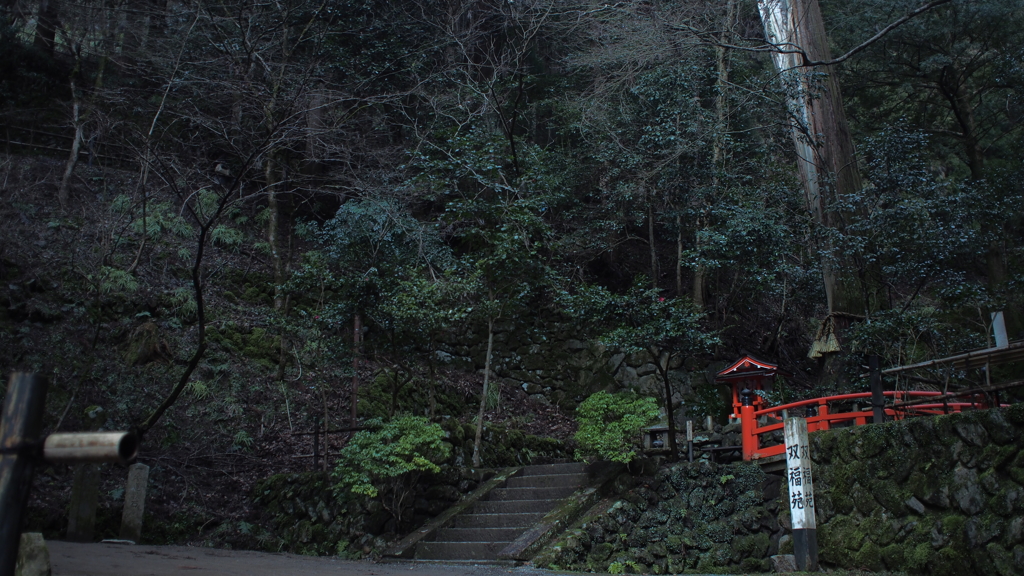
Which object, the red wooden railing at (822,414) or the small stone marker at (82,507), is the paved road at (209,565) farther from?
the red wooden railing at (822,414)

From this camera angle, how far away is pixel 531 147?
14.6 m

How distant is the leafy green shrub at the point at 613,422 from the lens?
8.05 meters

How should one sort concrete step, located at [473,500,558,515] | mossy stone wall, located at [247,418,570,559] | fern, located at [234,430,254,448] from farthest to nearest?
fern, located at [234,430,254,448] → concrete step, located at [473,500,558,515] → mossy stone wall, located at [247,418,570,559]

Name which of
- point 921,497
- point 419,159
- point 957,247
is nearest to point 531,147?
point 419,159

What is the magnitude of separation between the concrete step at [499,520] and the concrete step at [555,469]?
974 millimetres

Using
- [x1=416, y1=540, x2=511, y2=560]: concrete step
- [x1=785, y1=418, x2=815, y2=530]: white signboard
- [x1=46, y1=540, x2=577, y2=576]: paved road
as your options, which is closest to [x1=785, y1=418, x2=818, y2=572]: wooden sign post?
[x1=785, y1=418, x2=815, y2=530]: white signboard

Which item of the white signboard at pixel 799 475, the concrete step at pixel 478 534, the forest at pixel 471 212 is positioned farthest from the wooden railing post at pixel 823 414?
the concrete step at pixel 478 534

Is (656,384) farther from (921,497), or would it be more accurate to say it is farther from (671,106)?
(921,497)

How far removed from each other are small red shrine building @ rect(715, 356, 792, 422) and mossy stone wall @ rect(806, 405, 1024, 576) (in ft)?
3.95

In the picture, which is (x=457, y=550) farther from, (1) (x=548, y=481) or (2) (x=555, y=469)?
(2) (x=555, y=469)

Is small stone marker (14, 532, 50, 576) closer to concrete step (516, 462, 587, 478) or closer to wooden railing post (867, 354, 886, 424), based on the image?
concrete step (516, 462, 587, 478)

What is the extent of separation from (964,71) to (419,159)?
11841mm

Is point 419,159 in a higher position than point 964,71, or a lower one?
lower

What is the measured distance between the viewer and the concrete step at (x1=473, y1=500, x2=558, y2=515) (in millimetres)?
8438
